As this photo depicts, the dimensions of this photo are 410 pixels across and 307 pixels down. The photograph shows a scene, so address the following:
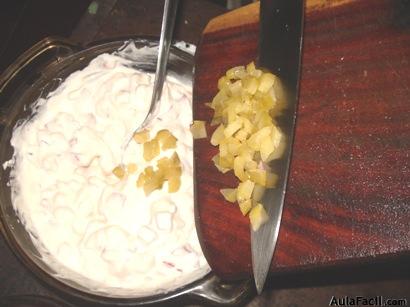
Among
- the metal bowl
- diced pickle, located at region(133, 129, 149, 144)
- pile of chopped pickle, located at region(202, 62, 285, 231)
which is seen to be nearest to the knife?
pile of chopped pickle, located at region(202, 62, 285, 231)

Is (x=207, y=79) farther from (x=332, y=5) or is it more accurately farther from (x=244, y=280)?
(x=244, y=280)

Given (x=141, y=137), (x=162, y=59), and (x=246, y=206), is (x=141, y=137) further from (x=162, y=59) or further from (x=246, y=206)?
(x=246, y=206)

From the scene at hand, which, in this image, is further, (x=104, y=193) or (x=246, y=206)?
(x=104, y=193)

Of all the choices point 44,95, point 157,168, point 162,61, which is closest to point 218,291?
point 157,168

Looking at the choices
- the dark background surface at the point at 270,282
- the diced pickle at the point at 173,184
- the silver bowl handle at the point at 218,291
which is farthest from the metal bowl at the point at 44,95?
the diced pickle at the point at 173,184

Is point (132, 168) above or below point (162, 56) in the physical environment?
below

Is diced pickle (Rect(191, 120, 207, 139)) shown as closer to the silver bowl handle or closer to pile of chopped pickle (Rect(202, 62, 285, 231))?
pile of chopped pickle (Rect(202, 62, 285, 231))

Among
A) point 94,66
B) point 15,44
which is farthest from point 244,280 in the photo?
point 15,44
